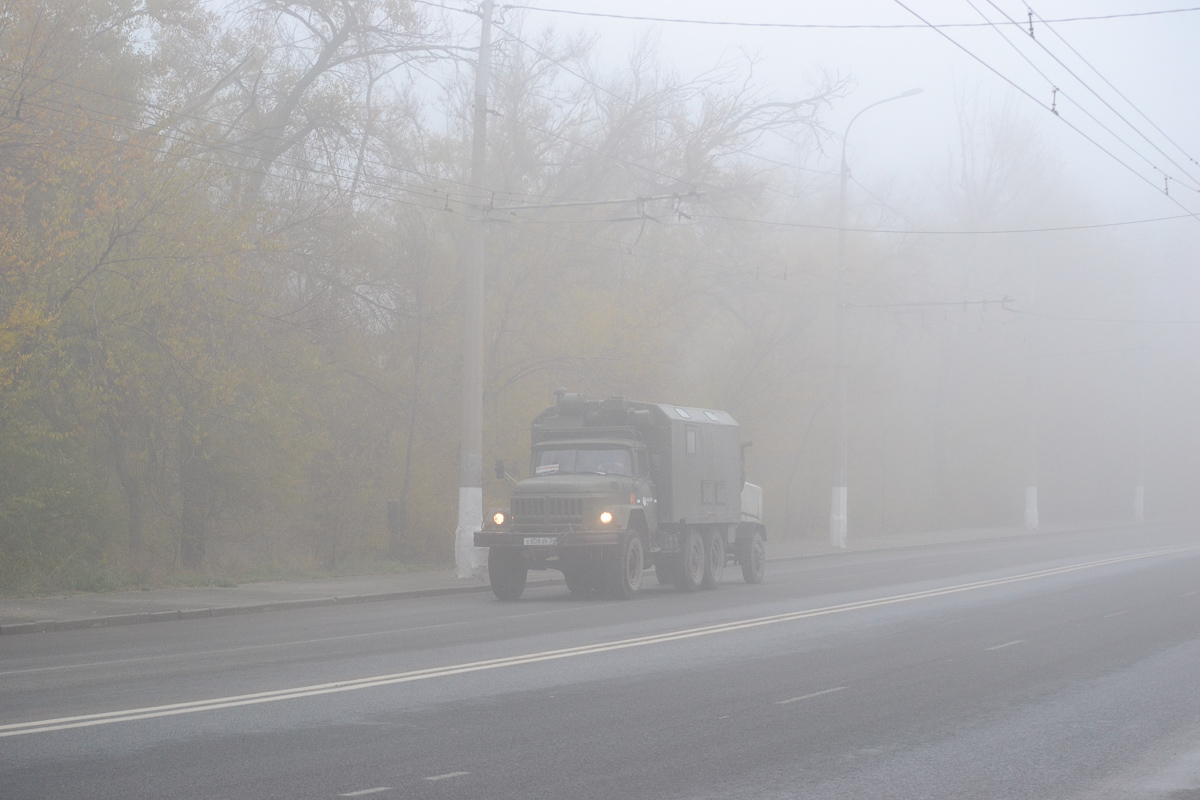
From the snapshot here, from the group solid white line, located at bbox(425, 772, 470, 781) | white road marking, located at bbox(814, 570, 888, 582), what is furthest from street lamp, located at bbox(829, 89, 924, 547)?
solid white line, located at bbox(425, 772, 470, 781)

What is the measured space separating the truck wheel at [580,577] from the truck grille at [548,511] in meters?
0.75

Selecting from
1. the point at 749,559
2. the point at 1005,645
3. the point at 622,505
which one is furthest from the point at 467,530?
the point at 1005,645

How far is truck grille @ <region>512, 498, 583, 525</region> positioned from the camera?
19734mm

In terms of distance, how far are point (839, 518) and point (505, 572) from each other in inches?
772

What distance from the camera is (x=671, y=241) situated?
129 ft

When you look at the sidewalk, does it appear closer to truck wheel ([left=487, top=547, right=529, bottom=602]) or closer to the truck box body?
truck wheel ([left=487, top=547, right=529, bottom=602])

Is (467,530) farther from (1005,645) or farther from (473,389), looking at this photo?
(1005,645)

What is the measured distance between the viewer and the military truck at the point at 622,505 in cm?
1973

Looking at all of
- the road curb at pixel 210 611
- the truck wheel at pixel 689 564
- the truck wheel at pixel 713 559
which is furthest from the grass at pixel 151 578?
the truck wheel at pixel 713 559

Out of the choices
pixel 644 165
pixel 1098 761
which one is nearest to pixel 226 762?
pixel 1098 761

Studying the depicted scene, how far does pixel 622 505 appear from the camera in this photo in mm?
20047

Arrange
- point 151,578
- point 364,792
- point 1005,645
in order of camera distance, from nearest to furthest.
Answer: point 364,792 → point 1005,645 → point 151,578

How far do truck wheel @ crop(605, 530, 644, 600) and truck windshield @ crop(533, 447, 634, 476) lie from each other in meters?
1.23

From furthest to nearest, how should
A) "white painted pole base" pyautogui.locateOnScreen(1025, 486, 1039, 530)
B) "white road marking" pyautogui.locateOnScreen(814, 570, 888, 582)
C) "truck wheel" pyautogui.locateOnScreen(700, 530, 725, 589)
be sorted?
"white painted pole base" pyautogui.locateOnScreen(1025, 486, 1039, 530)
"white road marking" pyautogui.locateOnScreen(814, 570, 888, 582)
"truck wheel" pyautogui.locateOnScreen(700, 530, 725, 589)
